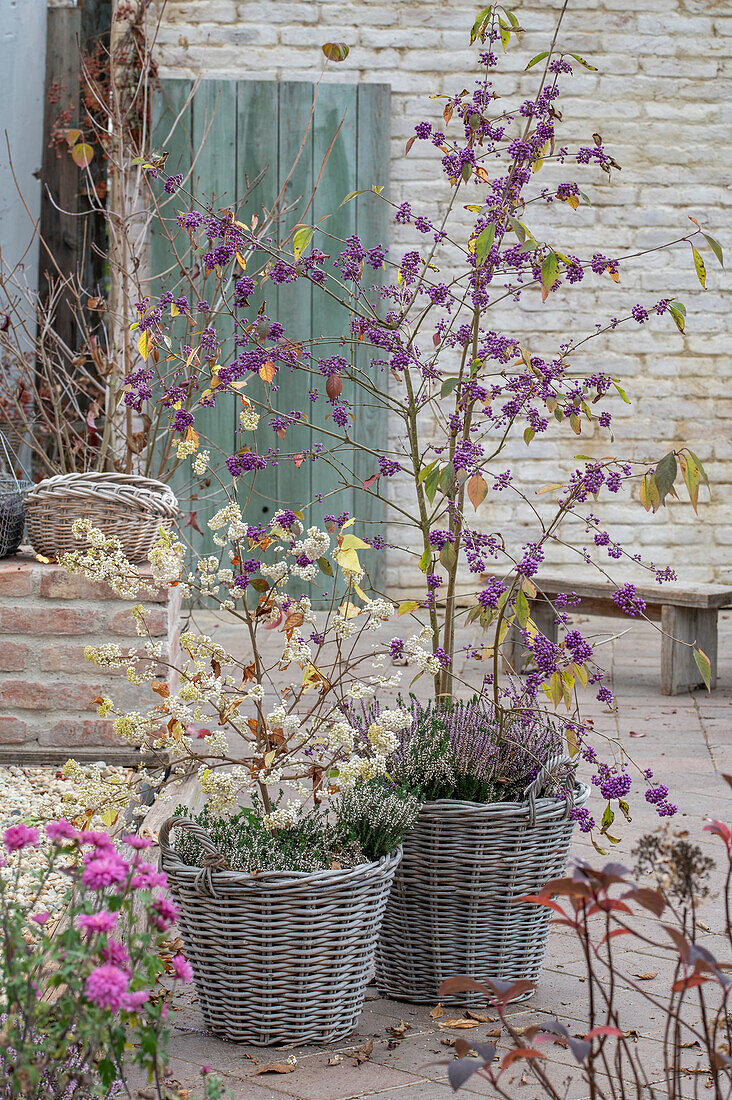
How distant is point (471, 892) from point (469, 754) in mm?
247

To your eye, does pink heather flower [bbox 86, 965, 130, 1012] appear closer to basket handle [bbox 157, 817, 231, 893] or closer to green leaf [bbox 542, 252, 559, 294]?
basket handle [bbox 157, 817, 231, 893]

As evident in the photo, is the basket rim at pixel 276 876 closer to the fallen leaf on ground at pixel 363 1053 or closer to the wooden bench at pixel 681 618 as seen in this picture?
the fallen leaf on ground at pixel 363 1053

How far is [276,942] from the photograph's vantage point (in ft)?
6.38

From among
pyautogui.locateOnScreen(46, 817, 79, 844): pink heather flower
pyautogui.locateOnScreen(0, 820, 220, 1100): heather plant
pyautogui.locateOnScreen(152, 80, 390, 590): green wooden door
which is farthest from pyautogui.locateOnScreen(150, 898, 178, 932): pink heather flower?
pyautogui.locateOnScreen(152, 80, 390, 590): green wooden door

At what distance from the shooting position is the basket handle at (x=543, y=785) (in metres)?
2.16

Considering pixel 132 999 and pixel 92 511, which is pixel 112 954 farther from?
pixel 92 511

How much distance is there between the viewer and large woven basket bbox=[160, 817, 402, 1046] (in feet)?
6.33

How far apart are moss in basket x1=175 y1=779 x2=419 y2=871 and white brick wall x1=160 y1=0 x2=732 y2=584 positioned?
14.9 feet

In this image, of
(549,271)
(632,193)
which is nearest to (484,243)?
(549,271)

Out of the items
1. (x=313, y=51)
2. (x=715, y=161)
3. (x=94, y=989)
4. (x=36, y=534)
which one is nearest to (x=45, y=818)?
(x=36, y=534)

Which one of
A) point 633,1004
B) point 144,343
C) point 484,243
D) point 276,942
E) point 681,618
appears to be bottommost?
point 633,1004

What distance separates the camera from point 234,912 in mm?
1939

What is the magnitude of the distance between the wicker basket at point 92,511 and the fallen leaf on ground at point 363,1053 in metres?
1.86

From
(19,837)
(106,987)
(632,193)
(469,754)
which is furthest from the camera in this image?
(632,193)
